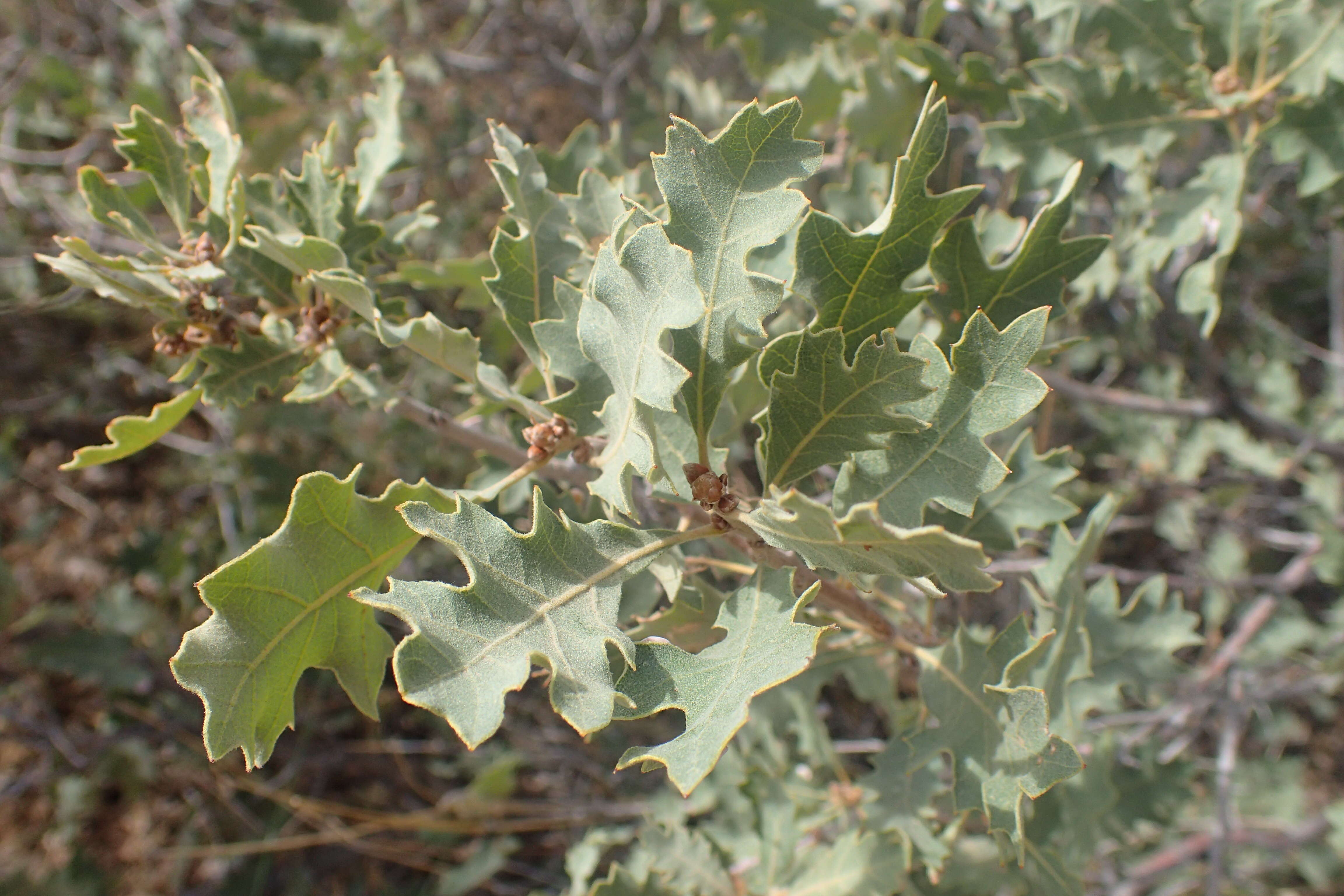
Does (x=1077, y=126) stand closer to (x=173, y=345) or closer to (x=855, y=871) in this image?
(x=855, y=871)

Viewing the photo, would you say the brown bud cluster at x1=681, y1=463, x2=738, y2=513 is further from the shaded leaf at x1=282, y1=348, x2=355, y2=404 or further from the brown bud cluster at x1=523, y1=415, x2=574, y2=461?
the shaded leaf at x1=282, y1=348, x2=355, y2=404

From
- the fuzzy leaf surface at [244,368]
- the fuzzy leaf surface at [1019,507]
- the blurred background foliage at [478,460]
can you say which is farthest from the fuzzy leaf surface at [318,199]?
the fuzzy leaf surface at [1019,507]

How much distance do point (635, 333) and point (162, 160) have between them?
957mm

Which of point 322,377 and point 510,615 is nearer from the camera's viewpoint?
point 510,615

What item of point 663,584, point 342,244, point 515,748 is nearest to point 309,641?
point 663,584

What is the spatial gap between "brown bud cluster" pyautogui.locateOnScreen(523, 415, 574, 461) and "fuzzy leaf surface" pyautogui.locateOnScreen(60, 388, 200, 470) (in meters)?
0.50

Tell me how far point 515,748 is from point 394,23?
2.98 meters

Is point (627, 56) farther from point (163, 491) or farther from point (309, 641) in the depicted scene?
point (309, 641)

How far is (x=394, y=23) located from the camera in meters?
3.81

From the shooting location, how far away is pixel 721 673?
104 centimetres

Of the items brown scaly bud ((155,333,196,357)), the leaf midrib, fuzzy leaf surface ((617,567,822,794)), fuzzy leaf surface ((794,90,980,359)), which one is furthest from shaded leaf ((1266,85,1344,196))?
brown scaly bud ((155,333,196,357))

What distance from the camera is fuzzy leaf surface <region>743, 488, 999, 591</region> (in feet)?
2.89

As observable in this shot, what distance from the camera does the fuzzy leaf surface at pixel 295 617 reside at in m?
1.00

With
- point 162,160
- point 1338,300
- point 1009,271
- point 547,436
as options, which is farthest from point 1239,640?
point 162,160
